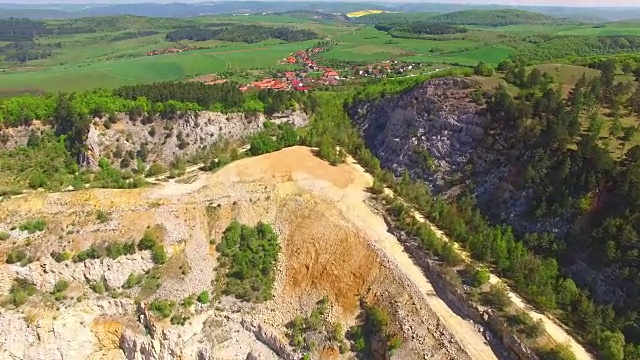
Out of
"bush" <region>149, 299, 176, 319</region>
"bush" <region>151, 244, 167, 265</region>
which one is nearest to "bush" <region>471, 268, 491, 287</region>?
"bush" <region>149, 299, 176, 319</region>

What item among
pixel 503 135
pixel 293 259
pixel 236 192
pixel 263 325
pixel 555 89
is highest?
pixel 555 89

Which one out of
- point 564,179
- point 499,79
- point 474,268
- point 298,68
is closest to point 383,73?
point 298,68

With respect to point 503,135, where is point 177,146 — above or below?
below

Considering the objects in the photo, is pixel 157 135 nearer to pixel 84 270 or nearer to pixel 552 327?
pixel 84 270

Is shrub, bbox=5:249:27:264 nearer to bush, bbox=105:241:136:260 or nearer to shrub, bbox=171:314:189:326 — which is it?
bush, bbox=105:241:136:260

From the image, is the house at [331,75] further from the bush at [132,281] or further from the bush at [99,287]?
the bush at [99,287]

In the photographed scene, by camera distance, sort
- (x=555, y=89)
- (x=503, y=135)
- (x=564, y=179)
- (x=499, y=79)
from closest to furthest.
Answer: (x=564, y=179)
(x=503, y=135)
(x=555, y=89)
(x=499, y=79)

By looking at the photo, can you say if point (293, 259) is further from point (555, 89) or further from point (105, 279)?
point (555, 89)
